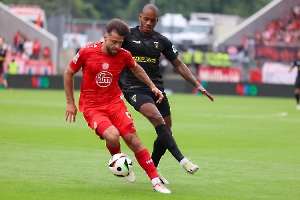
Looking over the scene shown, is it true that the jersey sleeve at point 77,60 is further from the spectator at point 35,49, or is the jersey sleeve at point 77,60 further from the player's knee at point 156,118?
the spectator at point 35,49

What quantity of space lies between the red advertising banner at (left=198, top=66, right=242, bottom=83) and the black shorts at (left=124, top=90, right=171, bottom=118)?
27.5 m

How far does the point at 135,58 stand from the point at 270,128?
936 cm

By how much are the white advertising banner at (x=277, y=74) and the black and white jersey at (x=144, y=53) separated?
2626cm

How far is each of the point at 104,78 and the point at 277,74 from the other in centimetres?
2768

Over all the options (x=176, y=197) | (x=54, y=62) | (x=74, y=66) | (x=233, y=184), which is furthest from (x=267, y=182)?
(x=54, y=62)

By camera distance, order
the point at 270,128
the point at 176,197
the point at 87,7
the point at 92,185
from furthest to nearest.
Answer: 1. the point at 87,7
2. the point at 270,128
3. the point at 92,185
4. the point at 176,197

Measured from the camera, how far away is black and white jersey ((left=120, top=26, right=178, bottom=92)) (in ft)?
32.0

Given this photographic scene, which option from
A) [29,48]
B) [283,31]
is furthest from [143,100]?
[283,31]

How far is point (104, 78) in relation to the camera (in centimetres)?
884

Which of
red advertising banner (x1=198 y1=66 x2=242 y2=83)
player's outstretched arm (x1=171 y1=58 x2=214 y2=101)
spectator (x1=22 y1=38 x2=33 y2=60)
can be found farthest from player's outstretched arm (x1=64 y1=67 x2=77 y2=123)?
spectator (x1=22 y1=38 x2=33 y2=60)

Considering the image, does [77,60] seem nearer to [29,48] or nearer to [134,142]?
[134,142]

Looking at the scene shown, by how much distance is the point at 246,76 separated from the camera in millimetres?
36844

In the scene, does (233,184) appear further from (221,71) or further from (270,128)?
(221,71)

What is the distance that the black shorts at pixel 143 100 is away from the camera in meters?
9.41
